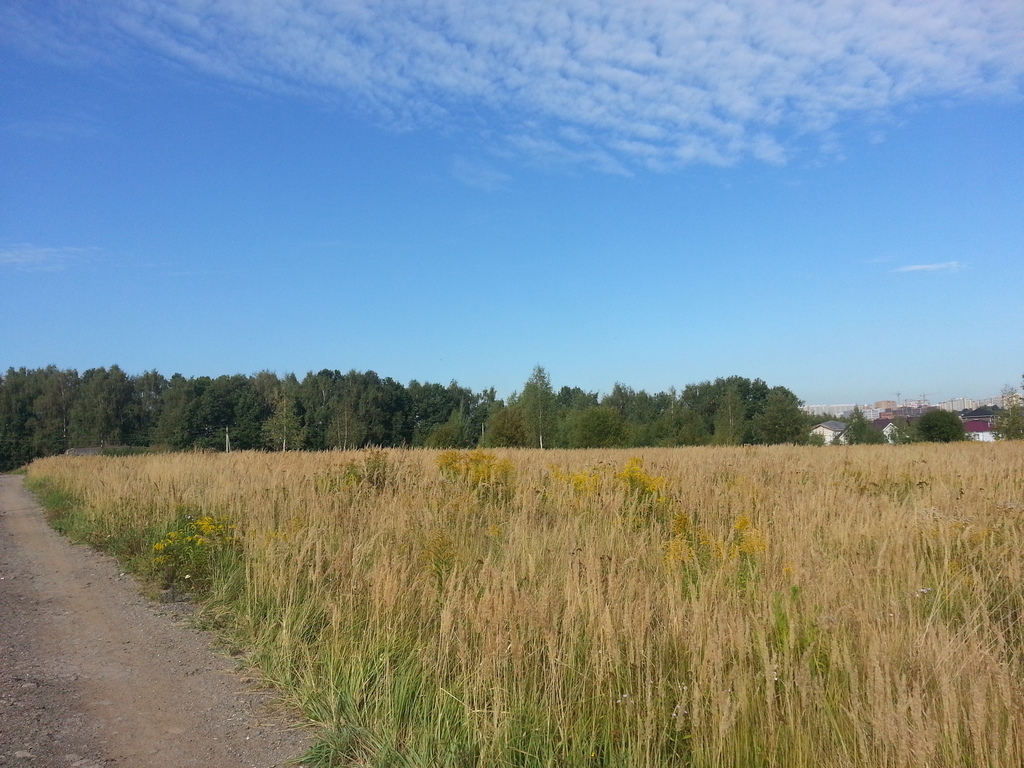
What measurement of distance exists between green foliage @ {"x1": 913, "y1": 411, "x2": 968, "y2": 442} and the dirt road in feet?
180

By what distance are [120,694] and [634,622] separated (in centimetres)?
338

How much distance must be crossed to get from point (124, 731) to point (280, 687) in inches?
34.7

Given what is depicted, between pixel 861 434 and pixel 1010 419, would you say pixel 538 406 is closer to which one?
pixel 861 434

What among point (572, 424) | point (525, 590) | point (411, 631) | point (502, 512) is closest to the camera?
point (525, 590)

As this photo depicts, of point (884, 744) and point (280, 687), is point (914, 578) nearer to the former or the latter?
point (884, 744)

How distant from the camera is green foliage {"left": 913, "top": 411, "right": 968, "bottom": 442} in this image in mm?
49156

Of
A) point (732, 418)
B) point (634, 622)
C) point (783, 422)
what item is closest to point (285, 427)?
point (783, 422)

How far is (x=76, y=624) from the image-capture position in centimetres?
607

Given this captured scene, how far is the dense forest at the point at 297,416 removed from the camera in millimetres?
51844

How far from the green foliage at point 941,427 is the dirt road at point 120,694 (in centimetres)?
5471

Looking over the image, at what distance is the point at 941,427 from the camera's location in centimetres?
4975

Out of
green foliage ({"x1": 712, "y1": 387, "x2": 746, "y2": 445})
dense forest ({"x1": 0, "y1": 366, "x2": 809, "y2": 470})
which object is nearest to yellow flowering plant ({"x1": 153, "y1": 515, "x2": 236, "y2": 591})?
dense forest ({"x1": 0, "y1": 366, "x2": 809, "y2": 470})

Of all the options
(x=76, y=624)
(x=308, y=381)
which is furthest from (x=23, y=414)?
(x=76, y=624)

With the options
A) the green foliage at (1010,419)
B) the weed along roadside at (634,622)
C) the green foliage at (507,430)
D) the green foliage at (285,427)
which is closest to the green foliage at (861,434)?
the green foliage at (1010,419)
